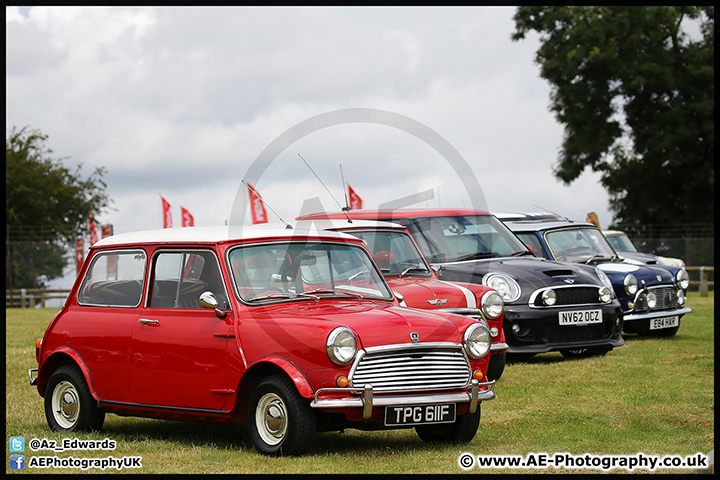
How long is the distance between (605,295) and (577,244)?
3.46 m

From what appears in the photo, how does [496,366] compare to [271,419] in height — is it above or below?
below

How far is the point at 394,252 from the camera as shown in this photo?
429 inches

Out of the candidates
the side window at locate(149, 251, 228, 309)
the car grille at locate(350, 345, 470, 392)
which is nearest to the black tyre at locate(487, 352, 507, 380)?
the car grille at locate(350, 345, 470, 392)

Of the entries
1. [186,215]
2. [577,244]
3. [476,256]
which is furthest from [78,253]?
[476,256]

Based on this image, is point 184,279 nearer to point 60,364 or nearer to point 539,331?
point 60,364

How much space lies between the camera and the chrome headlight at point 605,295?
12.4m

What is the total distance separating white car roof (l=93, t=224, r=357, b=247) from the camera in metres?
7.39

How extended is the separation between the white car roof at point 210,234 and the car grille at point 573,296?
4.69 metres

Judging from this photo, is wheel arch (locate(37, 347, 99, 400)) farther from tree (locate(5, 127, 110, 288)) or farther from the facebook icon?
tree (locate(5, 127, 110, 288))

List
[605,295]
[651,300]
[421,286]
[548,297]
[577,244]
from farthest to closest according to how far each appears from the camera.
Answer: [577,244] < [651,300] < [605,295] < [548,297] < [421,286]

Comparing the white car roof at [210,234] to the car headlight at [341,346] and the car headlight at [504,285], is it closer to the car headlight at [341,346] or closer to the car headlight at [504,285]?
the car headlight at [341,346]

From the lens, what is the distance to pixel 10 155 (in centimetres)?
4841

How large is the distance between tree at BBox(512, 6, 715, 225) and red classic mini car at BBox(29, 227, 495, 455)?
32567 mm

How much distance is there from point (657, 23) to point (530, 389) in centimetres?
3233
